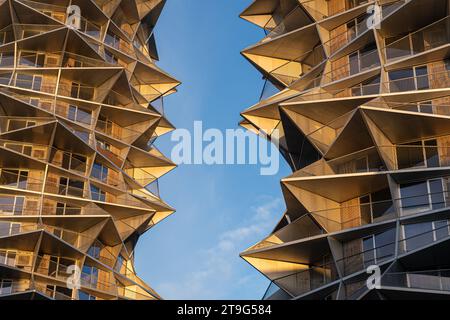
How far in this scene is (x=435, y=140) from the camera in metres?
40.7

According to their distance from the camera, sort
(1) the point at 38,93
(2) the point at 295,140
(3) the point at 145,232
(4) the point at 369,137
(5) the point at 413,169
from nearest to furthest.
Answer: (5) the point at 413,169 → (4) the point at 369,137 → (2) the point at 295,140 → (1) the point at 38,93 → (3) the point at 145,232

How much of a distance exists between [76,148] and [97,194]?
292 cm

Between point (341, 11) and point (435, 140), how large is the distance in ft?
41.2

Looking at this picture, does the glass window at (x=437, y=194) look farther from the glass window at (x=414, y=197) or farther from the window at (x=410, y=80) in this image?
the window at (x=410, y=80)

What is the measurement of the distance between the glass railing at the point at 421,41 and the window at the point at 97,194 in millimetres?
18483

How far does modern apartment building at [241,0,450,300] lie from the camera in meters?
37.7

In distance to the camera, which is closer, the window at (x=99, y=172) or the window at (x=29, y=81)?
the window at (x=99, y=172)

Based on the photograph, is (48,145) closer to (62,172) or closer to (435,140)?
(62,172)

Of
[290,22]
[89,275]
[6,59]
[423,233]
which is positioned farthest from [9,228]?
[423,233]

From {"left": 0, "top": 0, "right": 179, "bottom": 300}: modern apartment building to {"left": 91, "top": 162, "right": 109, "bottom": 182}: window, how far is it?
67 mm

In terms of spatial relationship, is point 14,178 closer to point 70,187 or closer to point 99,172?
point 70,187

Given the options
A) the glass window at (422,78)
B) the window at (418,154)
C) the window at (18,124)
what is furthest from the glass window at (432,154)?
the window at (18,124)

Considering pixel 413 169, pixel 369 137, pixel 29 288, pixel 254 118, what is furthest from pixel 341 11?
pixel 29 288

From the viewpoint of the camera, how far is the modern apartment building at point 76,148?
4678 cm
